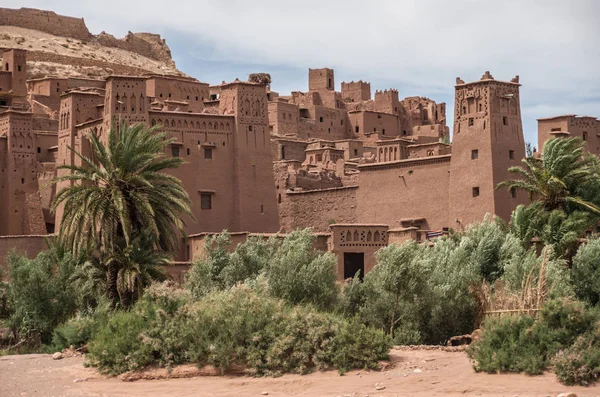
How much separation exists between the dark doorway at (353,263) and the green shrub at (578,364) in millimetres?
15510

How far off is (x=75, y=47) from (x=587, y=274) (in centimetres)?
5740

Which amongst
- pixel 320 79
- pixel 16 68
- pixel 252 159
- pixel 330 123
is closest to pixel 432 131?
pixel 330 123

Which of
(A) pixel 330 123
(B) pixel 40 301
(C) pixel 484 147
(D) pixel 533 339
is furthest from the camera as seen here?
(A) pixel 330 123

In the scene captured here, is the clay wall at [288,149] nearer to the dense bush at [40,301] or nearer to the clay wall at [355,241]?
the clay wall at [355,241]

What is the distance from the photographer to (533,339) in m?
21.7

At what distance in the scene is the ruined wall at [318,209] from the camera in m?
44.4

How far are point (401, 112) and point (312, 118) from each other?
584cm

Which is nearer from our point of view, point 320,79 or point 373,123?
point 373,123

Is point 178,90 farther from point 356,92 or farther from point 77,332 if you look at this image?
point 77,332

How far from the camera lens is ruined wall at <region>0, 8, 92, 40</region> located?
8238cm

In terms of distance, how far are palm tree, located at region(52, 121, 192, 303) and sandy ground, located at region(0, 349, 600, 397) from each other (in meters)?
4.42

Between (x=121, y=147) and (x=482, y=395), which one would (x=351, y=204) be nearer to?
(x=121, y=147)

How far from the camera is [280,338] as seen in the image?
76.5 ft

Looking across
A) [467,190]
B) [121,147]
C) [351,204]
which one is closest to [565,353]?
[121,147]
